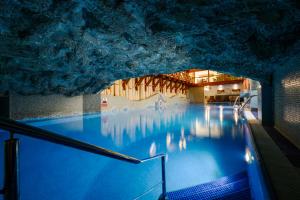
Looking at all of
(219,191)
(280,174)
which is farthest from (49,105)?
(280,174)

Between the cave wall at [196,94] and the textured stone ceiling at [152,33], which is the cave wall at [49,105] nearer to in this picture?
the textured stone ceiling at [152,33]

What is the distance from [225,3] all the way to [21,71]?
870 centimetres

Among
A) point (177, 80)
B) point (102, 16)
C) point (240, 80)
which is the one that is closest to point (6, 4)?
point (102, 16)

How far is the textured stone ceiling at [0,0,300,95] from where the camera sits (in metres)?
3.04

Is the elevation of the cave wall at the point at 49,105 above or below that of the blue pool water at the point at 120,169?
above

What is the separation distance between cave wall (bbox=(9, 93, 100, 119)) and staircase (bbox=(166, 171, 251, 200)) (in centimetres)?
1012

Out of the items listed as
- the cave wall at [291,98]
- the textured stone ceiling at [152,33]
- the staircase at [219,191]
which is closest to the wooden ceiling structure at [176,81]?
the textured stone ceiling at [152,33]

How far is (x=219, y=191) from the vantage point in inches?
92.6

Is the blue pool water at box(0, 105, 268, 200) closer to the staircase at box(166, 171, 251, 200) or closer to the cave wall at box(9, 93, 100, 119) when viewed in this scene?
the staircase at box(166, 171, 251, 200)

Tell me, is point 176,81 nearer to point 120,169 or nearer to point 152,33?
point 152,33

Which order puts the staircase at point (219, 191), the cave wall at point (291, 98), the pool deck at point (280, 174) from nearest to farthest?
the pool deck at point (280, 174) → the staircase at point (219, 191) → the cave wall at point (291, 98)

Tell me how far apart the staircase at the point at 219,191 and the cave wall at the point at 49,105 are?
10.1m

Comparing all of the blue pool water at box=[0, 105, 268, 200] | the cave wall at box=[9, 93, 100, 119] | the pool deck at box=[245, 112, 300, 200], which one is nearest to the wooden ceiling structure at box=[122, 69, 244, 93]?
the cave wall at box=[9, 93, 100, 119]

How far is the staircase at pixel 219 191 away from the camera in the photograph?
219 cm
